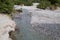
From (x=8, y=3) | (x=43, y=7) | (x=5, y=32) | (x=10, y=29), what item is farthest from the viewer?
(x=43, y=7)

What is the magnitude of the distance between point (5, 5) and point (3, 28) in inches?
719

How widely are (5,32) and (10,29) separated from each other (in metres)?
1.82

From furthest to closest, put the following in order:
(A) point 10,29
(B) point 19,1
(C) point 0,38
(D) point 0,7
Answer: (B) point 19,1
(D) point 0,7
(A) point 10,29
(C) point 0,38

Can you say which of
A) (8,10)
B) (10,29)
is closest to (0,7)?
(8,10)

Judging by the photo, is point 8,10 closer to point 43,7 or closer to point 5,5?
point 5,5

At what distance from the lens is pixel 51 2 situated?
60.0m

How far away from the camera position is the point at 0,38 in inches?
750

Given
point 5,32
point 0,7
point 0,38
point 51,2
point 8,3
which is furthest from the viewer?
point 51,2

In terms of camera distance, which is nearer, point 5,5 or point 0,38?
point 0,38

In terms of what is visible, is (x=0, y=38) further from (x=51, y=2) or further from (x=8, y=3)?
(x=51, y=2)

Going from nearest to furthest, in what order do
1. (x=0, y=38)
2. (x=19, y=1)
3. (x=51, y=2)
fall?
(x=0, y=38), (x=51, y=2), (x=19, y=1)

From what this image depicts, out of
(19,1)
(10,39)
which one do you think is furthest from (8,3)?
(19,1)

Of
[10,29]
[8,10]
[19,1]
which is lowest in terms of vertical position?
[19,1]

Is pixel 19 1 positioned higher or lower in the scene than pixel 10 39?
lower
